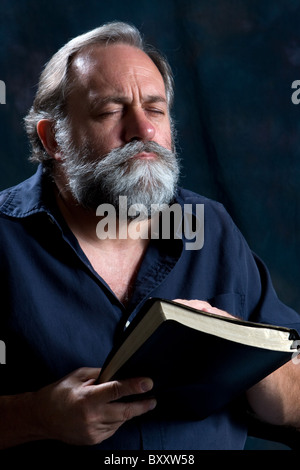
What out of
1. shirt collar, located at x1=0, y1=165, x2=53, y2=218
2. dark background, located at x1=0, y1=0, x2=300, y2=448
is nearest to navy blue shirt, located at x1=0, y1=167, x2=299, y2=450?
shirt collar, located at x1=0, y1=165, x2=53, y2=218

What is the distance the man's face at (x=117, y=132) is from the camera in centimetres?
134

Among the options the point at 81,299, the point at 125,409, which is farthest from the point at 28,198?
the point at 125,409

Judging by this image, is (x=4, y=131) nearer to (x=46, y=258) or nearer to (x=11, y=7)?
(x=11, y=7)

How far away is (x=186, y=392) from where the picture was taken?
41.6 inches

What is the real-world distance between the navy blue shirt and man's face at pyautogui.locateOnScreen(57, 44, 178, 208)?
104 mm

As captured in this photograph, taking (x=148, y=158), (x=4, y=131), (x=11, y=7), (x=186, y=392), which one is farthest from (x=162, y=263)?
(x=11, y=7)

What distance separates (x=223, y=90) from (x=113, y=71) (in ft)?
2.95

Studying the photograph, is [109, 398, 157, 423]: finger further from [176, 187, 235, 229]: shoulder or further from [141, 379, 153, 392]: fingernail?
[176, 187, 235, 229]: shoulder

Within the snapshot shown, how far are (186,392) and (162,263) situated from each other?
0.36 meters

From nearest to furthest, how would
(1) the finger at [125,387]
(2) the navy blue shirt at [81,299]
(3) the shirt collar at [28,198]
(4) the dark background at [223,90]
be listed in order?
1. (1) the finger at [125,387]
2. (2) the navy blue shirt at [81,299]
3. (3) the shirt collar at [28,198]
4. (4) the dark background at [223,90]

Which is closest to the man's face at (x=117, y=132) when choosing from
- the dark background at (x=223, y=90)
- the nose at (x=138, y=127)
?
the nose at (x=138, y=127)

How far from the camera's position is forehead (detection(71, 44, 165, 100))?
4.57 feet

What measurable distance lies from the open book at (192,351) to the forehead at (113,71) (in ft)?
2.20

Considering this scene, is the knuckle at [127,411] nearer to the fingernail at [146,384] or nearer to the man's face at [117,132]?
the fingernail at [146,384]
